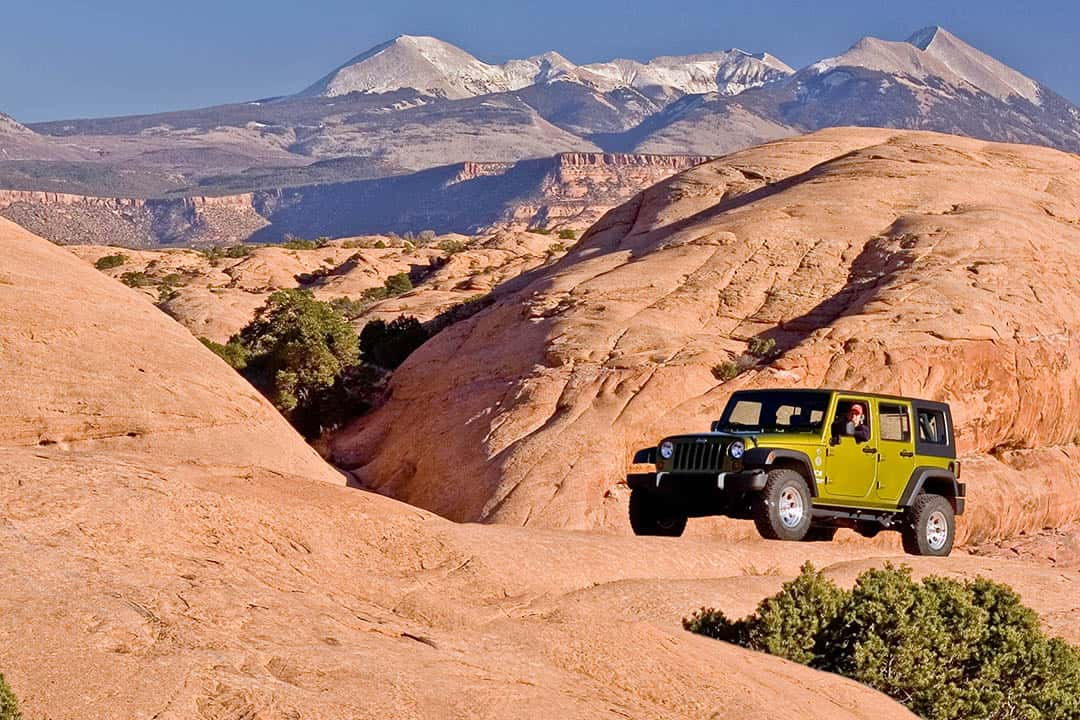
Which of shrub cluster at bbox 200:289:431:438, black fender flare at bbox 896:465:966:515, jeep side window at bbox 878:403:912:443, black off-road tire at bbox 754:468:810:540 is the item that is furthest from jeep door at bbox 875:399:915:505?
shrub cluster at bbox 200:289:431:438

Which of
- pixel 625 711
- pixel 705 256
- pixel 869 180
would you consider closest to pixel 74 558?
pixel 625 711

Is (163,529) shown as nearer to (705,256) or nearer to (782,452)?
(782,452)

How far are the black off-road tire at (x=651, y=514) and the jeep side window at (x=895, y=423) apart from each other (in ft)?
10.8

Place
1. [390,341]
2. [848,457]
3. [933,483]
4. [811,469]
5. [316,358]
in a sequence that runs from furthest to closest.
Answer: [390,341]
[316,358]
[933,483]
[848,457]
[811,469]

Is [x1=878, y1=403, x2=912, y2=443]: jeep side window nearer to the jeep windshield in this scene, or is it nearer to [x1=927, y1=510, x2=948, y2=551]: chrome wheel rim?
the jeep windshield

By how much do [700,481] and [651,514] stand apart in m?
1.76

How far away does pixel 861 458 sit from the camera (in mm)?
20891

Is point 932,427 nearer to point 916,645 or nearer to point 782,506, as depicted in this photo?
point 782,506

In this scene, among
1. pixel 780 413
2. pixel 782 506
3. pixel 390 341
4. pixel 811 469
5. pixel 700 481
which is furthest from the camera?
pixel 390 341

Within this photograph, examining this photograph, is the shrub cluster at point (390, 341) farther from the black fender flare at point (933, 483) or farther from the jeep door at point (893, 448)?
the jeep door at point (893, 448)

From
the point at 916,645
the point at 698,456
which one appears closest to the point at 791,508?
the point at 698,456

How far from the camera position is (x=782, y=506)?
20047mm

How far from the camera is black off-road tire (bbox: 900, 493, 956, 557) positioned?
22.2 metres

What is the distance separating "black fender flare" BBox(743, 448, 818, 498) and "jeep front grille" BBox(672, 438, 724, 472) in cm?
49
